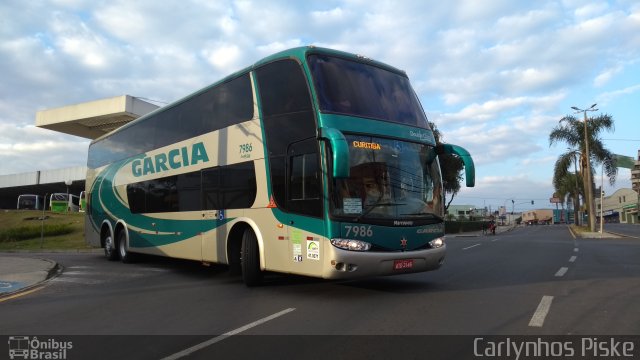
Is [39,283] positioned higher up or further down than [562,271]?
further down

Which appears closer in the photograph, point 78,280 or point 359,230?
point 359,230

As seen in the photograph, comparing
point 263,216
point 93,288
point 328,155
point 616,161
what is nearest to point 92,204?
point 93,288

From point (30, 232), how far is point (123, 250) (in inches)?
644

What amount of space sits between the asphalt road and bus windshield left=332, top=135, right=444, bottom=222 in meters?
1.43

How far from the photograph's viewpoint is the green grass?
81.9ft

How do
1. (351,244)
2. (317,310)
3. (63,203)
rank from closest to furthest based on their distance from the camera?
(317,310) → (351,244) → (63,203)

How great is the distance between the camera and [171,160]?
12531mm

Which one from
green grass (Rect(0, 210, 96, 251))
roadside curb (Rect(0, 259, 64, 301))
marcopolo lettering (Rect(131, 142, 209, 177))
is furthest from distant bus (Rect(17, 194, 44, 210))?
marcopolo lettering (Rect(131, 142, 209, 177))

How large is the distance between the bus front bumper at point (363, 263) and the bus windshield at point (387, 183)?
1.90 feet

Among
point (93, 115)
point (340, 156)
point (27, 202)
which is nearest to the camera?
point (340, 156)
